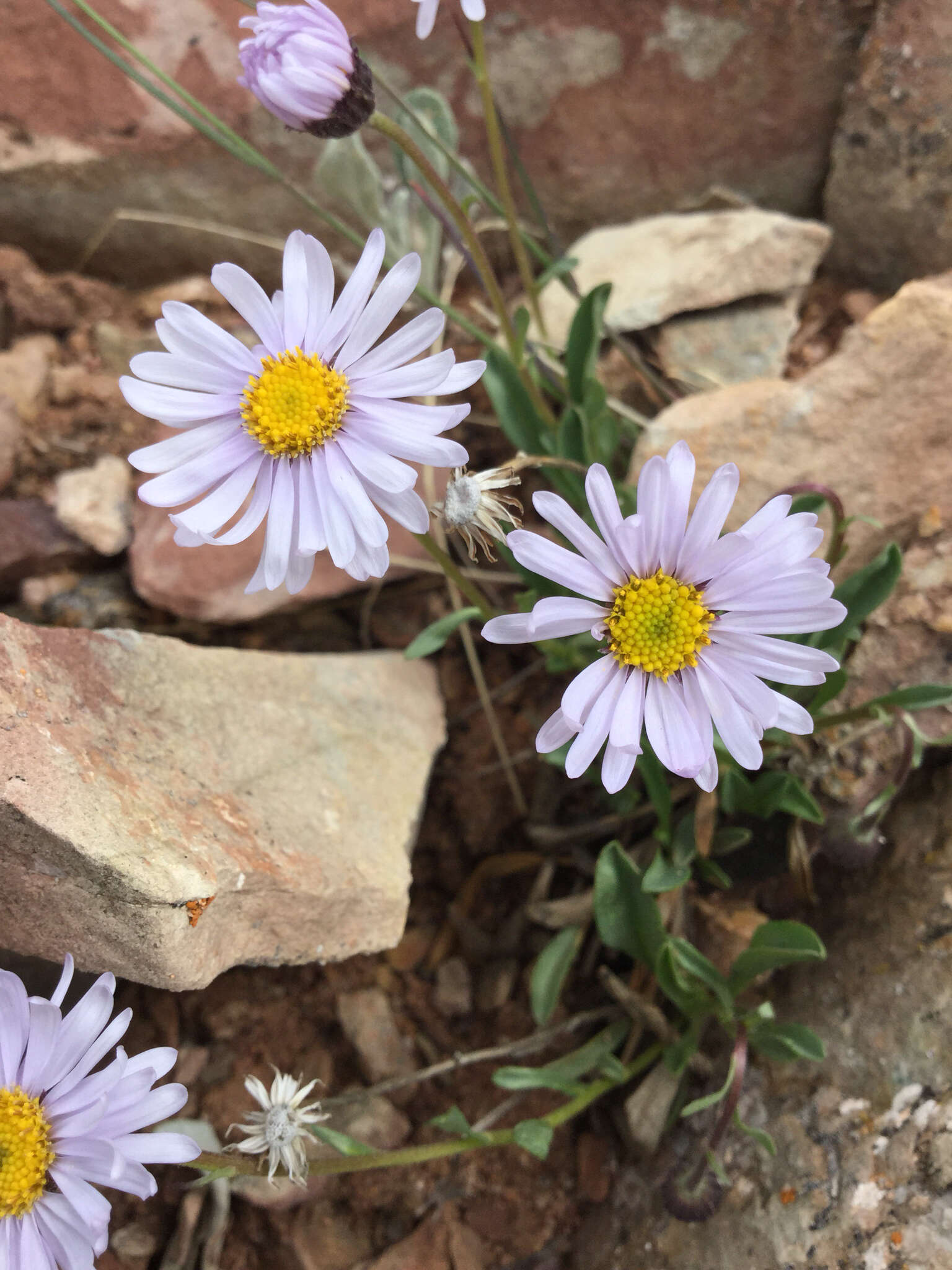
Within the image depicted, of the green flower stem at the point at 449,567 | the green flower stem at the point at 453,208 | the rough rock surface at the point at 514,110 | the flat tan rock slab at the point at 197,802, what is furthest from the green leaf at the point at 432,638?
the rough rock surface at the point at 514,110

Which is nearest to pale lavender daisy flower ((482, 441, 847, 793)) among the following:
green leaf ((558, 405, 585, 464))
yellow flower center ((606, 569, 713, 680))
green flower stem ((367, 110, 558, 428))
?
yellow flower center ((606, 569, 713, 680))

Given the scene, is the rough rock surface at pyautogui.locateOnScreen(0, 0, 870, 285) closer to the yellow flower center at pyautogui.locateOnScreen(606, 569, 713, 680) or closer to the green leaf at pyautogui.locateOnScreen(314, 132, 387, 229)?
the green leaf at pyautogui.locateOnScreen(314, 132, 387, 229)

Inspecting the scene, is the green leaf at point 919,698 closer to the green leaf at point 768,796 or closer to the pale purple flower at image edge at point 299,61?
the green leaf at point 768,796

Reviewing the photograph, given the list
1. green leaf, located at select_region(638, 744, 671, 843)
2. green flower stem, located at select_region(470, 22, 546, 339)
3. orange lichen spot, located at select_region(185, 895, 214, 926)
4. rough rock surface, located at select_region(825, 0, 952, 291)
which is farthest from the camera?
rough rock surface, located at select_region(825, 0, 952, 291)

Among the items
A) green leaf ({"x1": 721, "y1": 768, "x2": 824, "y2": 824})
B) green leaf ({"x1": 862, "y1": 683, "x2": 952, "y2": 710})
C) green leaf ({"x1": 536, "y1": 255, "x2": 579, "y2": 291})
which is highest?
green leaf ({"x1": 536, "y1": 255, "x2": 579, "y2": 291})

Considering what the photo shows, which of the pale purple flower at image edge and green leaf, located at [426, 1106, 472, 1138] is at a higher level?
the pale purple flower at image edge

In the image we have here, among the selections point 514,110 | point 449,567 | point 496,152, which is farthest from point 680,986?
point 514,110

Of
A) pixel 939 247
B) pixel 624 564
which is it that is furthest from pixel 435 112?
pixel 624 564
